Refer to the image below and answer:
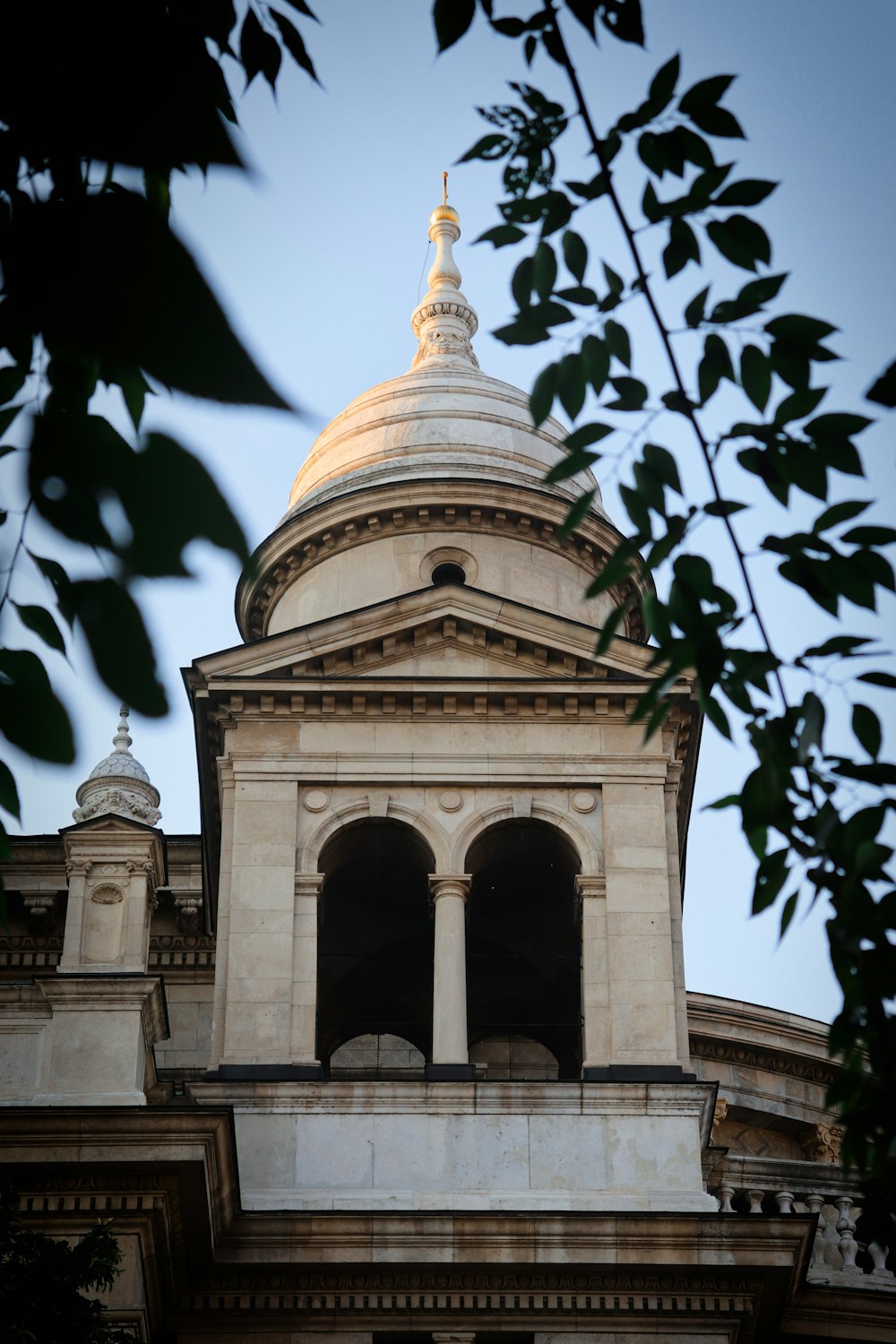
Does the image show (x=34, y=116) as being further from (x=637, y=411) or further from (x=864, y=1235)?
(x=864, y=1235)

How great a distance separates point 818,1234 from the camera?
24750 millimetres

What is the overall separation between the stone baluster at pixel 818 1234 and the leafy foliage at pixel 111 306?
21.6 m

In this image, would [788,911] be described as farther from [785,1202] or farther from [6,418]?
[785,1202]

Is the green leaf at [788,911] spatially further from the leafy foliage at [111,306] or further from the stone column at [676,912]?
the stone column at [676,912]

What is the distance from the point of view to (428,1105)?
74.5 feet

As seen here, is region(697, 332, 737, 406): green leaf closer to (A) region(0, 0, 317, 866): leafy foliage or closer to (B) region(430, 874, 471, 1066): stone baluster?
(A) region(0, 0, 317, 866): leafy foliage

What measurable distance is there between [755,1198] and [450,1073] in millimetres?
4107

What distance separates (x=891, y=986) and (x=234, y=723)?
65.6ft

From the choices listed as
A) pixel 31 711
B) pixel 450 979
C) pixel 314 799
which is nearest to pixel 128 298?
pixel 31 711

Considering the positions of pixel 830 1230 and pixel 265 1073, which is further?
pixel 830 1230

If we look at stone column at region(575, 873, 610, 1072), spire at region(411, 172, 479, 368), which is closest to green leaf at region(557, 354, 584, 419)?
stone column at region(575, 873, 610, 1072)

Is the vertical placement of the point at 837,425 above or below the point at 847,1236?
below

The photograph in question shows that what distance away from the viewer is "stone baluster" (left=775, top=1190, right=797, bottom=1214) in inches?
961

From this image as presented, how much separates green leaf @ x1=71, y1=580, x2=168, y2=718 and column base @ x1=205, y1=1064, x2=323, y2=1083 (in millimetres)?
19977
